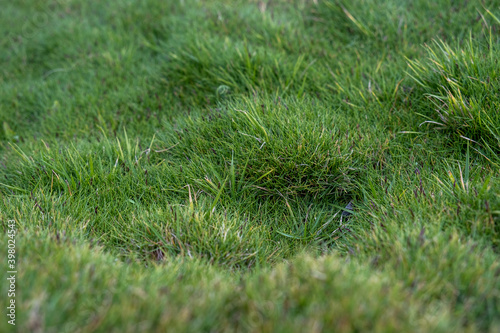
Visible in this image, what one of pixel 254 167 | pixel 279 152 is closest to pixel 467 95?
pixel 279 152

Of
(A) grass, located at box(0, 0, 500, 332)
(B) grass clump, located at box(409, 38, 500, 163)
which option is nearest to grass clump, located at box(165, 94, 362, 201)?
(A) grass, located at box(0, 0, 500, 332)

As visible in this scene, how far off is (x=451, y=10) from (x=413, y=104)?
133cm

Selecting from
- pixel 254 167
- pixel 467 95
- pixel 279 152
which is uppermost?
pixel 467 95

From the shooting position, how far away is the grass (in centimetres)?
172

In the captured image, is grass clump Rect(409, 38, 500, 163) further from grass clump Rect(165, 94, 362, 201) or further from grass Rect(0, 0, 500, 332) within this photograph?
grass clump Rect(165, 94, 362, 201)

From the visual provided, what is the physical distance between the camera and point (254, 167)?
281 centimetres

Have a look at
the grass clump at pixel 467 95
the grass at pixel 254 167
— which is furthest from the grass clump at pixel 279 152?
the grass clump at pixel 467 95

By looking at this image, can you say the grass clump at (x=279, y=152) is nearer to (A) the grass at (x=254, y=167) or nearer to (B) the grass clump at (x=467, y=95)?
(A) the grass at (x=254, y=167)

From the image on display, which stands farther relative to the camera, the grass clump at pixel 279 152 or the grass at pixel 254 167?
the grass clump at pixel 279 152

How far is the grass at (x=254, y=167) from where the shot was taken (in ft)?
5.64

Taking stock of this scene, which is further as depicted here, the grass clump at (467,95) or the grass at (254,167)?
the grass clump at (467,95)

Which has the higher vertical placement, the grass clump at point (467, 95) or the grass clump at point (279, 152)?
the grass clump at point (467, 95)

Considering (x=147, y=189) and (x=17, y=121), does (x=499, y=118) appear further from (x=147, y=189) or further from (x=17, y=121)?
(x=17, y=121)

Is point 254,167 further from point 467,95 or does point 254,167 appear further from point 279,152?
point 467,95
